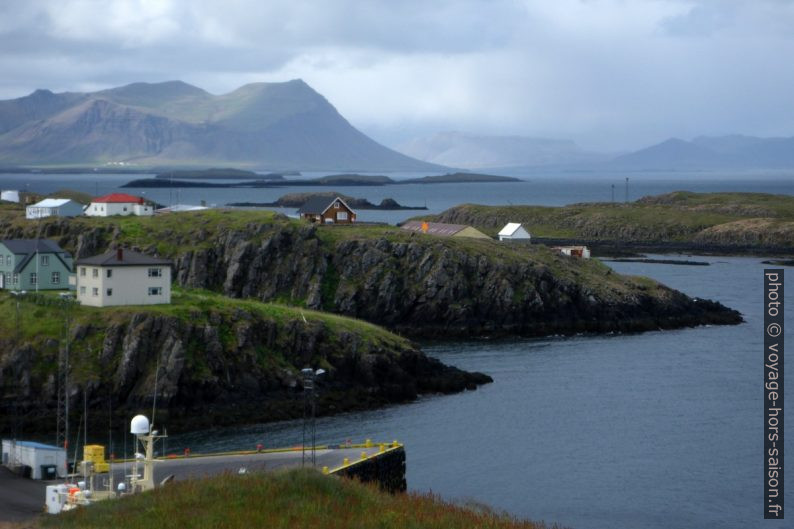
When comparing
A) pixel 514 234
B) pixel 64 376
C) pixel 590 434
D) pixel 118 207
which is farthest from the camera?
pixel 514 234

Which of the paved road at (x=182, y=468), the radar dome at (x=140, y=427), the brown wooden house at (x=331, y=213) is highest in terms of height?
the brown wooden house at (x=331, y=213)

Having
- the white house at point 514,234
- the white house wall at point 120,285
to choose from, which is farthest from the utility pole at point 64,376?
the white house at point 514,234

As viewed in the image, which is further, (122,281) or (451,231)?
(451,231)

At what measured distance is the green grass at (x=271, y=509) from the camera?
123ft

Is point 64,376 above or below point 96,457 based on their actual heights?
above

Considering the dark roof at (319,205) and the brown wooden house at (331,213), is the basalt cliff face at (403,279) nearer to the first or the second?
the brown wooden house at (331,213)

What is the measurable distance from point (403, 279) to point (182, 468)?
5228 centimetres

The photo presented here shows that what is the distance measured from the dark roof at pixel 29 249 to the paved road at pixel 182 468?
3104 cm

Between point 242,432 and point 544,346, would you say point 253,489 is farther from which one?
point 544,346

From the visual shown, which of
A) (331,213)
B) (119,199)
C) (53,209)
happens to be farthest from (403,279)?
(53,209)

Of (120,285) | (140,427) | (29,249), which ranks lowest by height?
(140,427)

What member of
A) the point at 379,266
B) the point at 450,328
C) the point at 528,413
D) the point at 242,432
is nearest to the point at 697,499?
the point at 528,413

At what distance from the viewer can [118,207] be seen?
114m

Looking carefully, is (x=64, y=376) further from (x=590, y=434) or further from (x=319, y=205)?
(x=319, y=205)
